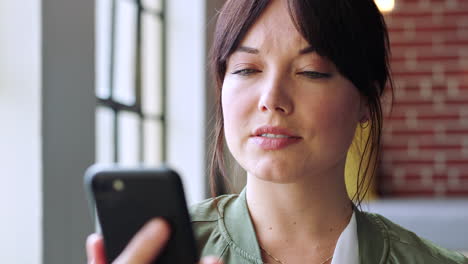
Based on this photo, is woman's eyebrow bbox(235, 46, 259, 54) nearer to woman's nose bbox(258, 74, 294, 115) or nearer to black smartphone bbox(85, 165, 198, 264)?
woman's nose bbox(258, 74, 294, 115)

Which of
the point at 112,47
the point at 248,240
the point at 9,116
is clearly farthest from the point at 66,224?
the point at 112,47

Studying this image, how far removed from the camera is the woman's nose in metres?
1.00

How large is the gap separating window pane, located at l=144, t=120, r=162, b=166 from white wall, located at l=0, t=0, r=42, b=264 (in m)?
1.95

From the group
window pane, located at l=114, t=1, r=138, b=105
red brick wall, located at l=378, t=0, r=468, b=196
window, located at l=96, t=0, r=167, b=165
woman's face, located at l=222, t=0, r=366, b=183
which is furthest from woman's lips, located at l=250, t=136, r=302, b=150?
red brick wall, located at l=378, t=0, r=468, b=196

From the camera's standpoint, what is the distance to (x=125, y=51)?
11.2 ft

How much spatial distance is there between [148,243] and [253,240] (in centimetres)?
24

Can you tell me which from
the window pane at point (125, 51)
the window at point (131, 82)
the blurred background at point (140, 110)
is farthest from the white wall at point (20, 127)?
the window pane at point (125, 51)

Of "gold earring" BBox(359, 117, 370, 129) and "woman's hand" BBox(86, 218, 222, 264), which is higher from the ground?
"gold earring" BBox(359, 117, 370, 129)

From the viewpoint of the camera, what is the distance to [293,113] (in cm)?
101

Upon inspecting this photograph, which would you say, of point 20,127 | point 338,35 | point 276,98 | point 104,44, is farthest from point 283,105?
point 104,44

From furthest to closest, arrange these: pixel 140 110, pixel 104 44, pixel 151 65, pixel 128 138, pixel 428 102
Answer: pixel 428 102 → pixel 151 65 → pixel 140 110 → pixel 128 138 → pixel 104 44

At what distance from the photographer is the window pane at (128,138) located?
3.40 m

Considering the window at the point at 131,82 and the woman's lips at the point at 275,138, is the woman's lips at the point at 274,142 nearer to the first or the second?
the woman's lips at the point at 275,138

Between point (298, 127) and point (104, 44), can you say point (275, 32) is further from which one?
point (104, 44)
